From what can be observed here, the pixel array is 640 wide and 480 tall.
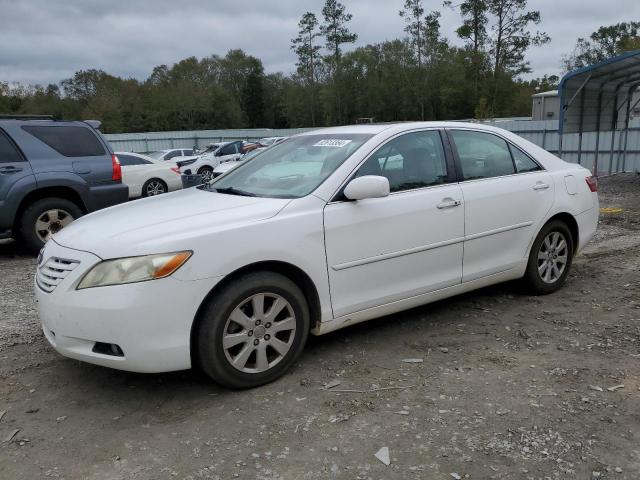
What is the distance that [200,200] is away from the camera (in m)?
3.88

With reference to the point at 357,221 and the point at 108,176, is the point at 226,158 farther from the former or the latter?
the point at 357,221

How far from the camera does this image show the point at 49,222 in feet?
23.9

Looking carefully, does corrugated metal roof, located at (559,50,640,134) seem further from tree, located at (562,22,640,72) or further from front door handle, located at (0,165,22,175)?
tree, located at (562,22,640,72)

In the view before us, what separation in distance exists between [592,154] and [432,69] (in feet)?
121

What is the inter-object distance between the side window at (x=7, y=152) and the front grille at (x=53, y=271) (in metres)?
4.35

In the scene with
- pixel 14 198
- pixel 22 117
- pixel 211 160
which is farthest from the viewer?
pixel 211 160

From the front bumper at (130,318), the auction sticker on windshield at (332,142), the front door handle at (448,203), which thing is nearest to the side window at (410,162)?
the front door handle at (448,203)

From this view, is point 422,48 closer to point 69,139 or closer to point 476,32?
point 476,32

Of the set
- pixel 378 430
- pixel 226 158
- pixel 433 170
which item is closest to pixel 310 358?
pixel 378 430

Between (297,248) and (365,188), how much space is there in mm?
604

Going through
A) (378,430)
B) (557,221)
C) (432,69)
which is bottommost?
(378,430)

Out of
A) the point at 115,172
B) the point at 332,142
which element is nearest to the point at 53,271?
the point at 332,142

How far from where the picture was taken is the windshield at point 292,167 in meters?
3.83

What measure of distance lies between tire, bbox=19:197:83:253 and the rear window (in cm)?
69
